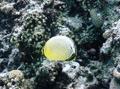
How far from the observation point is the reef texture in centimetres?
359

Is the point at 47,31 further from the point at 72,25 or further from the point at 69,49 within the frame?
the point at 69,49

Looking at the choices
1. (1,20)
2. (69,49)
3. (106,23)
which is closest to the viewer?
(69,49)

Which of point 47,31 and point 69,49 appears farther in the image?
point 47,31

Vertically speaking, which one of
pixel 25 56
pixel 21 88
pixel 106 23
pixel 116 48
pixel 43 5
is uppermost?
pixel 43 5

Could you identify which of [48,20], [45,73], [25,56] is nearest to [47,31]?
[48,20]

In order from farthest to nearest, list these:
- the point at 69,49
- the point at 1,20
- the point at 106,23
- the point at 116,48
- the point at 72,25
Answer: the point at 1,20
the point at 72,25
the point at 106,23
the point at 69,49
the point at 116,48

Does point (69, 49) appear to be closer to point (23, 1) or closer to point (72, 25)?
point (72, 25)

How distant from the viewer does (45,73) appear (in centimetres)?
368

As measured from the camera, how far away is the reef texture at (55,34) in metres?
3.59

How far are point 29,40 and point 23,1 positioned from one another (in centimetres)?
91

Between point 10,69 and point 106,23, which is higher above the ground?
point 106,23

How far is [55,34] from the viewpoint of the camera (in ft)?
14.0

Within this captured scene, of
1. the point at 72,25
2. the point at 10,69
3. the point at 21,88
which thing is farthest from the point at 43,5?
the point at 21,88

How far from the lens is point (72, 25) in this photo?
171 inches
